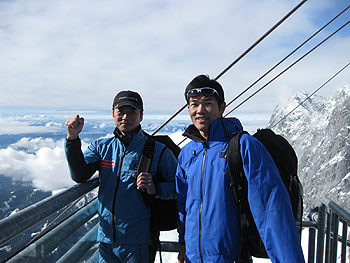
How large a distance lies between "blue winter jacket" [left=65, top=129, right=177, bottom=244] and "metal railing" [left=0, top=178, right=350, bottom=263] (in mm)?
167

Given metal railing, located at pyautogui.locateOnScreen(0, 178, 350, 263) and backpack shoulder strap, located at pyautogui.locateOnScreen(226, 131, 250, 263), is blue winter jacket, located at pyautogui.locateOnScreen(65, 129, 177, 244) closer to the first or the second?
metal railing, located at pyautogui.locateOnScreen(0, 178, 350, 263)

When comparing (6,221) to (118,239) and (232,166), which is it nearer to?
(118,239)

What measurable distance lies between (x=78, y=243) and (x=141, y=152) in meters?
1.10

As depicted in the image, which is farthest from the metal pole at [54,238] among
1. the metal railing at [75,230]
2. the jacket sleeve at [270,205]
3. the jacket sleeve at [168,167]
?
the jacket sleeve at [270,205]

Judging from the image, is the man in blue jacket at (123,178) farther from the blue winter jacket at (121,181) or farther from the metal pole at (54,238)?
the metal pole at (54,238)

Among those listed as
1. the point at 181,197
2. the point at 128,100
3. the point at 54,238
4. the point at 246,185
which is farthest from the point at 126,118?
the point at 246,185

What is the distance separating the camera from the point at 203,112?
8.80 feet

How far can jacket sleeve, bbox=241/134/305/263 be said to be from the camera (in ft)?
6.38

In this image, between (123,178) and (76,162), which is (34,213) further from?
(123,178)

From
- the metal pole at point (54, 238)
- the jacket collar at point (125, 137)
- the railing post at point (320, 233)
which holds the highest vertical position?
the jacket collar at point (125, 137)

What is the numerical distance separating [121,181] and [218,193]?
1.08 metres

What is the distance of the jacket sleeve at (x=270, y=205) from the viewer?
6.38 feet

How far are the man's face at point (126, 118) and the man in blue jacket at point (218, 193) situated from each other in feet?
2.21

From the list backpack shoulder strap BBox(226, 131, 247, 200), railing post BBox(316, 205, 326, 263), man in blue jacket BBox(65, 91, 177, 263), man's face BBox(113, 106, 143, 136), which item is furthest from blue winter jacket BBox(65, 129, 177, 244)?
railing post BBox(316, 205, 326, 263)
